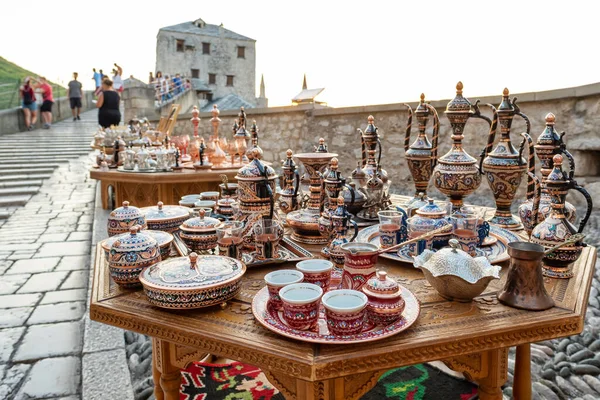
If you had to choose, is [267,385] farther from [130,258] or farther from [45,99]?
[45,99]

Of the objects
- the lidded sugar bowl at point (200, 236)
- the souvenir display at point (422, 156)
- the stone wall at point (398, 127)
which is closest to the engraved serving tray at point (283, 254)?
the lidded sugar bowl at point (200, 236)

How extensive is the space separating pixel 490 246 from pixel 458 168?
1.22 feet

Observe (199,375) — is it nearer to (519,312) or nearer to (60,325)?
(60,325)

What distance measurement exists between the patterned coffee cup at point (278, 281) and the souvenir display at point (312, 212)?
65 cm

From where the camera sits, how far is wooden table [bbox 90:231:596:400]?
1137 mm

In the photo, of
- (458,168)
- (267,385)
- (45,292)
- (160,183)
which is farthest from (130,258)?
(160,183)

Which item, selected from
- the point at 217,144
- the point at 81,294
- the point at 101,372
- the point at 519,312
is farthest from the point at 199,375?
the point at 217,144

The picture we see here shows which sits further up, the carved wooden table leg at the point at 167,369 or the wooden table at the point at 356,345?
the wooden table at the point at 356,345

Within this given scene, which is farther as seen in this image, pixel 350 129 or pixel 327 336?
pixel 350 129

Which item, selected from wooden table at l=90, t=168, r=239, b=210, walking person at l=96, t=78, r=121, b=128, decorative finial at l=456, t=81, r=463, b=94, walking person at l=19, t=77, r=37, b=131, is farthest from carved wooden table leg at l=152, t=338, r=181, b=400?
walking person at l=19, t=77, r=37, b=131

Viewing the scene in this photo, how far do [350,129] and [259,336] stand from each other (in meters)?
6.17

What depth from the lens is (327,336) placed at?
1.17 metres

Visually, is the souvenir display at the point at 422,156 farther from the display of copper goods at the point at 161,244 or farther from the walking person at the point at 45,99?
the walking person at the point at 45,99

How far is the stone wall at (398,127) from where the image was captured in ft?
15.0
